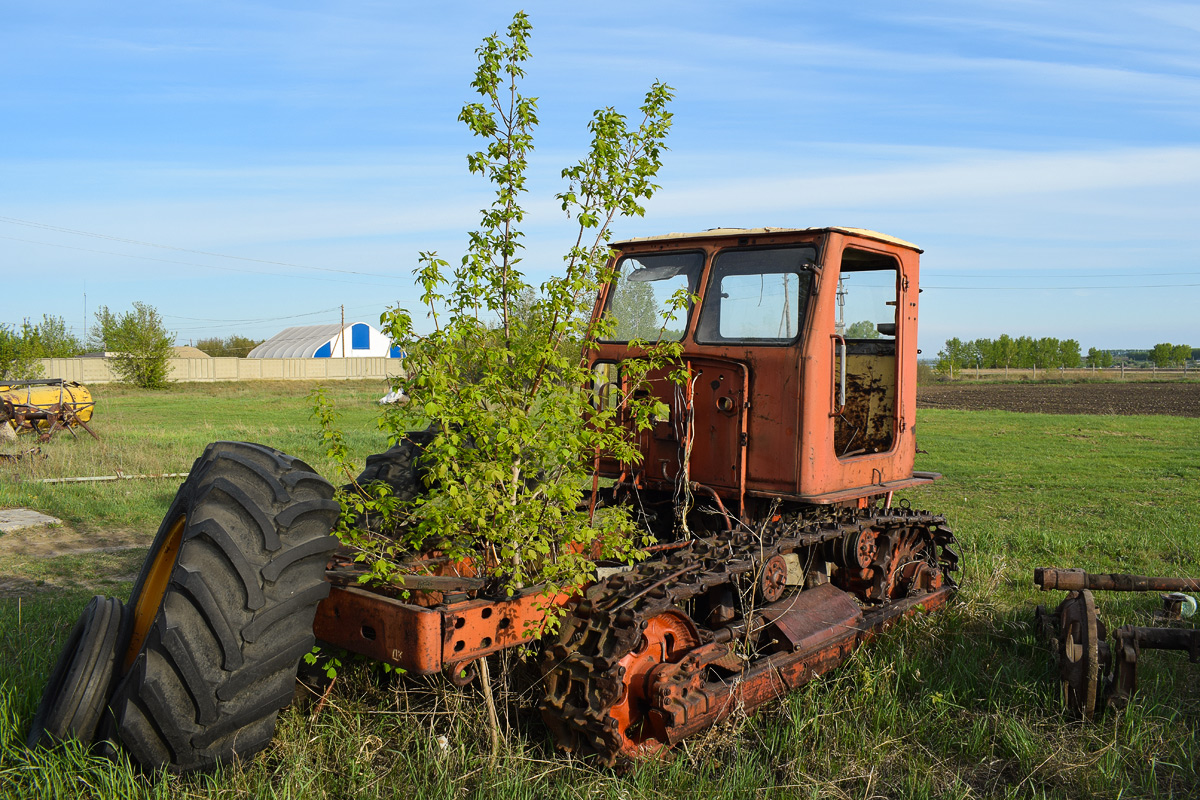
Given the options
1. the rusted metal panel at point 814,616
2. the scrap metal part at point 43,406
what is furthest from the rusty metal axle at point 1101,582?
the scrap metal part at point 43,406

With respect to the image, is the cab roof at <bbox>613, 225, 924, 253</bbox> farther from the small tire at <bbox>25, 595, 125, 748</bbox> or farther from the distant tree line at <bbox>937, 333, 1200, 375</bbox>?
the distant tree line at <bbox>937, 333, 1200, 375</bbox>

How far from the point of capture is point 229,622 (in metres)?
3.16

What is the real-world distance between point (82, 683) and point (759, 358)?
3.62 m

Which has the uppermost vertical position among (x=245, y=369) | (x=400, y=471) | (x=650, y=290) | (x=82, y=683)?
(x=650, y=290)

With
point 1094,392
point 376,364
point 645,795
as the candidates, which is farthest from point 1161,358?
point 645,795

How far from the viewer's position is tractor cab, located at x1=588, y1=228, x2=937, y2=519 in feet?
16.1

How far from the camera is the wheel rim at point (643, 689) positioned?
3887mm

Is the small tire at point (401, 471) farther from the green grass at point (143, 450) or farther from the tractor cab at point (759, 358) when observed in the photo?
the tractor cab at point (759, 358)

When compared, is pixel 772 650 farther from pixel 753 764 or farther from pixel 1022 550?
pixel 1022 550

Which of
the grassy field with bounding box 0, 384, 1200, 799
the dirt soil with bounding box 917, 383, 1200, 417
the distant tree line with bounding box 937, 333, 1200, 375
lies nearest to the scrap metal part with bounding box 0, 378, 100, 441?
the grassy field with bounding box 0, 384, 1200, 799

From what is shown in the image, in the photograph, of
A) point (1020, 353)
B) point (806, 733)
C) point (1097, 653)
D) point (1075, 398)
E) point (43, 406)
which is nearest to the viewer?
point (806, 733)

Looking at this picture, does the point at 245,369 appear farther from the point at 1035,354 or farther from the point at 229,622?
the point at 1035,354

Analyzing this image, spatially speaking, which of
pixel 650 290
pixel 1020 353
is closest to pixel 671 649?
pixel 650 290

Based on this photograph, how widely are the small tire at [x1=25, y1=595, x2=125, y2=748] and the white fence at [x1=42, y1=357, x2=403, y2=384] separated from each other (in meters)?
49.4
